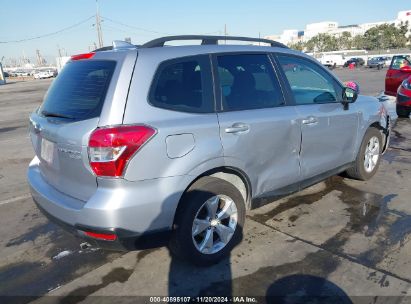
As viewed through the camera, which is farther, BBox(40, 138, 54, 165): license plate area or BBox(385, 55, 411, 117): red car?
BBox(385, 55, 411, 117): red car

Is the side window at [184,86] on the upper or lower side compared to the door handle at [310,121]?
upper

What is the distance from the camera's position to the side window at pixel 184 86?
2.84 metres

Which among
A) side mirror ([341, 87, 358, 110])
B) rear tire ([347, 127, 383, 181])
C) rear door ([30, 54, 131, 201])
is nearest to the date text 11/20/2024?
rear door ([30, 54, 131, 201])

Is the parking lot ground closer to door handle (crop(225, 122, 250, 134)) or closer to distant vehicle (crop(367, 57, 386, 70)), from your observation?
door handle (crop(225, 122, 250, 134))

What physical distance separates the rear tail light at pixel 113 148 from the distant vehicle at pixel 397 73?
10789 mm

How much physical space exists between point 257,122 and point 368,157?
2561mm

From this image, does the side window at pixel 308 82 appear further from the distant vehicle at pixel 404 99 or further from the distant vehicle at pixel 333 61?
the distant vehicle at pixel 333 61

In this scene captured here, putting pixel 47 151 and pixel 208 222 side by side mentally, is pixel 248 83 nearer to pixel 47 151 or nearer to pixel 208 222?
pixel 208 222

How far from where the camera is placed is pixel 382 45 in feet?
302

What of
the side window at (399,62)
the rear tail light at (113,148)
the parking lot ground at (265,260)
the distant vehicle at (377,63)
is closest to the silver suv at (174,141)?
the rear tail light at (113,148)

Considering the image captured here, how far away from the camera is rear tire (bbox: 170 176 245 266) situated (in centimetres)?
297

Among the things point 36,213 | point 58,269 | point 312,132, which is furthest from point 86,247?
point 312,132

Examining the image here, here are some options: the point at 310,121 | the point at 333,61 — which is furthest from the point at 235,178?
the point at 333,61

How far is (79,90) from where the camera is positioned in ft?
9.85
